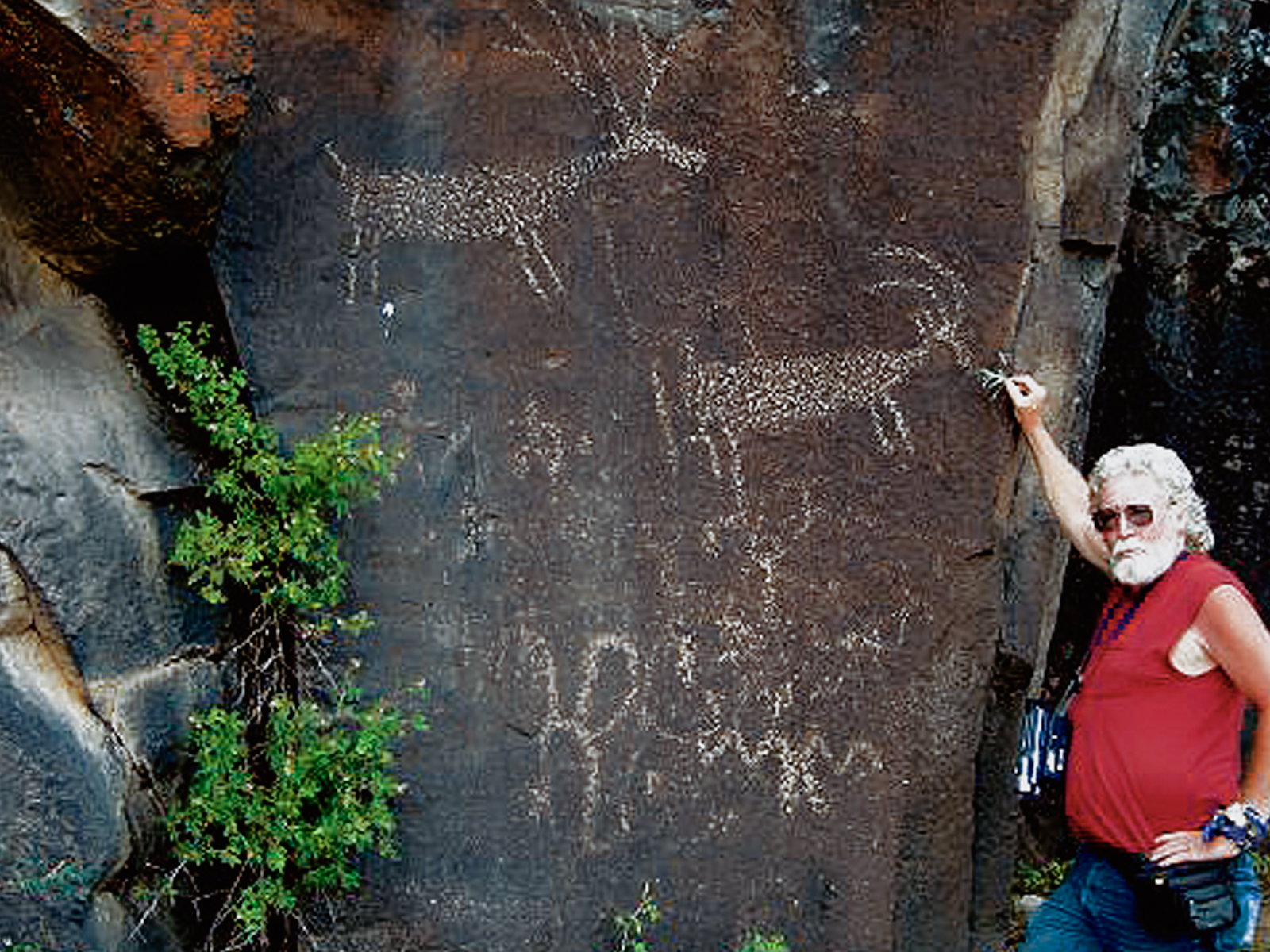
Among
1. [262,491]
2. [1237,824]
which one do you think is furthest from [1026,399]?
[262,491]

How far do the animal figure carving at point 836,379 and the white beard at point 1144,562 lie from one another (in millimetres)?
584

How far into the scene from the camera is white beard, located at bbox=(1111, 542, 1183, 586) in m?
3.40

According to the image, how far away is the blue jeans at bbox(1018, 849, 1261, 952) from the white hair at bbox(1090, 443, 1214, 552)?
21.8 inches

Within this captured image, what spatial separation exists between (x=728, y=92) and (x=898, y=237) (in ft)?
1.41

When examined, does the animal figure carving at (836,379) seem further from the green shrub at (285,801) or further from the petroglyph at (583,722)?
the green shrub at (285,801)

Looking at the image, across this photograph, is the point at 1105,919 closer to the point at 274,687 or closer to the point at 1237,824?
the point at 1237,824

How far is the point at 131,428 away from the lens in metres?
3.64

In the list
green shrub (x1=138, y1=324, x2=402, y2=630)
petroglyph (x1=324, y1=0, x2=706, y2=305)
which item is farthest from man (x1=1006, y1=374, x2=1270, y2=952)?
green shrub (x1=138, y1=324, x2=402, y2=630)

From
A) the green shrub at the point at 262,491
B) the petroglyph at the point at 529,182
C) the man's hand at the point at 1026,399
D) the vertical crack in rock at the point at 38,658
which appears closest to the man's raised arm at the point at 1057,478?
the man's hand at the point at 1026,399

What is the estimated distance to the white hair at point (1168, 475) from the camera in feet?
11.3

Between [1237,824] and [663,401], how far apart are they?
1302 mm

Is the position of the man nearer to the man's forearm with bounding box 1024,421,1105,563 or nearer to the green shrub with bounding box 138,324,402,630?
the man's forearm with bounding box 1024,421,1105,563

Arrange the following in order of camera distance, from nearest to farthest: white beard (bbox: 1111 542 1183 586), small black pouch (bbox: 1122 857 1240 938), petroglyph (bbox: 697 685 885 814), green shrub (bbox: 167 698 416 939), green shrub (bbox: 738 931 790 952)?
1. small black pouch (bbox: 1122 857 1240 938)
2. white beard (bbox: 1111 542 1183 586)
3. green shrub (bbox: 167 698 416 939)
4. green shrub (bbox: 738 931 790 952)
5. petroglyph (bbox: 697 685 885 814)

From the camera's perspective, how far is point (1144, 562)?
3.40 metres
